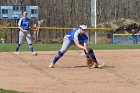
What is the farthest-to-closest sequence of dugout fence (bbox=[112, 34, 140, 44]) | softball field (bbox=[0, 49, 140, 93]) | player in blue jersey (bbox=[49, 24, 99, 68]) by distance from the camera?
dugout fence (bbox=[112, 34, 140, 44]), player in blue jersey (bbox=[49, 24, 99, 68]), softball field (bbox=[0, 49, 140, 93])

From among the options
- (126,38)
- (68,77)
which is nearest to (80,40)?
(68,77)

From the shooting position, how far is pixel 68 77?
39.6 ft

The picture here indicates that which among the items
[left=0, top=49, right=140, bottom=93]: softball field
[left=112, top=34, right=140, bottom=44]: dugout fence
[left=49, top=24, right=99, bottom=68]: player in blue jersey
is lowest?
[left=112, top=34, right=140, bottom=44]: dugout fence

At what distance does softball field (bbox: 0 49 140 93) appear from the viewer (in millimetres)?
10078

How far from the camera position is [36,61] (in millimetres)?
16547

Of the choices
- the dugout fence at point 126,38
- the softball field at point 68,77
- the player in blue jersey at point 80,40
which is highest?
the player in blue jersey at point 80,40

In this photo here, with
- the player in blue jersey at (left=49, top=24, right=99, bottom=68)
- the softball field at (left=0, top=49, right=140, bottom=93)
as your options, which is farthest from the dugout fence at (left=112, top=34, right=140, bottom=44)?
the player in blue jersey at (left=49, top=24, right=99, bottom=68)

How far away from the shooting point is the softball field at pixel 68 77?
1008 cm

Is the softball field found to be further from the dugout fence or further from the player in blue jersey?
the dugout fence

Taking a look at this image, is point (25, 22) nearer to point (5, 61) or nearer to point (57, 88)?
point (5, 61)

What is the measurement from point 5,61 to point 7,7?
861 inches

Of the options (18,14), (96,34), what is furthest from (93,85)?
(96,34)

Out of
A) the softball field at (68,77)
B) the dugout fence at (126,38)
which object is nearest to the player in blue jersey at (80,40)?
the softball field at (68,77)

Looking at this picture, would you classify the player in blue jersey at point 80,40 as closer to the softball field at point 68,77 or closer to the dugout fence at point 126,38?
the softball field at point 68,77
